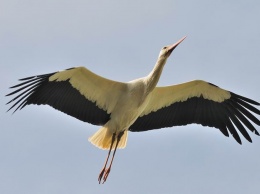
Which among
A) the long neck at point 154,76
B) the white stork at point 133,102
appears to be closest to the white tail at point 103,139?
the white stork at point 133,102

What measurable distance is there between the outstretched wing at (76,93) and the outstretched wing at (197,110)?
2.66 feet

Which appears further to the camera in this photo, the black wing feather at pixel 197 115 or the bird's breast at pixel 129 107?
the black wing feather at pixel 197 115

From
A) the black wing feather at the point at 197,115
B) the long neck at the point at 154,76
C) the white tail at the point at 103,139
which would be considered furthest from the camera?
the black wing feather at the point at 197,115

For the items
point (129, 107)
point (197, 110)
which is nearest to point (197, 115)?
point (197, 110)

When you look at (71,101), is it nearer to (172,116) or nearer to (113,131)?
(113,131)

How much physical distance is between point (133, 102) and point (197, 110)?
182 cm

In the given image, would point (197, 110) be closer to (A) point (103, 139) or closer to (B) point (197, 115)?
(B) point (197, 115)

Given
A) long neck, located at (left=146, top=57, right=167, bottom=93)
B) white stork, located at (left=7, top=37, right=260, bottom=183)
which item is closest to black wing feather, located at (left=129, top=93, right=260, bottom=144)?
white stork, located at (left=7, top=37, right=260, bottom=183)

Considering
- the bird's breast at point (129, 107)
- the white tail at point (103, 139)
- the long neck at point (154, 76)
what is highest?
the long neck at point (154, 76)

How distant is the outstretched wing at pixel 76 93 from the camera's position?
16.8 m

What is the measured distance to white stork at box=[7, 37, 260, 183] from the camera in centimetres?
1672

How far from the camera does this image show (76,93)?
17.3m

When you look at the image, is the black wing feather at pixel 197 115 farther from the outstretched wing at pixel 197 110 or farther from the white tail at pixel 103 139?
the white tail at pixel 103 139

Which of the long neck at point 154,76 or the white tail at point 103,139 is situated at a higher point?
the long neck at point 154,76
